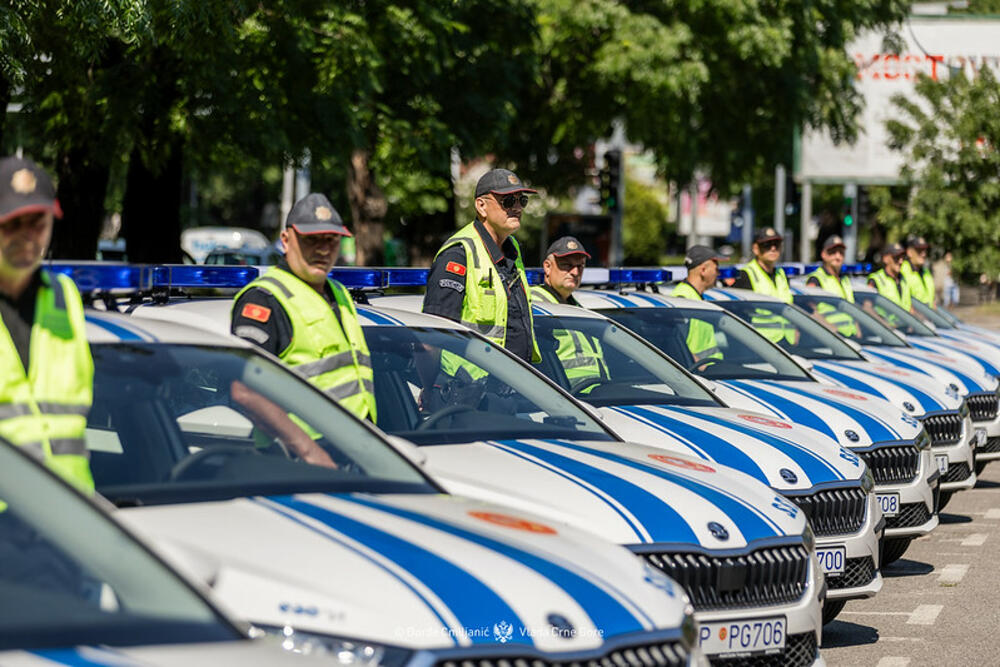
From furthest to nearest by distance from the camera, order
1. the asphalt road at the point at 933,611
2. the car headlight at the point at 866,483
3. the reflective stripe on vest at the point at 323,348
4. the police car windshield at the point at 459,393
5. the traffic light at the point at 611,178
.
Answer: the traffic light at the point at 611,178, the car headlight at the point at 866,483, the asphalt road at the point at 933,611, the police car windshield at the point at 459,393, the reflective stripe on vest at the point at 323,348

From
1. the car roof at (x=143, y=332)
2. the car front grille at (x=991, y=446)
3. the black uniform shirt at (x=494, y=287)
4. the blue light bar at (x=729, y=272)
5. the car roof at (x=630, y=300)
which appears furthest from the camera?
the blue light bar at (x=729, y=272)

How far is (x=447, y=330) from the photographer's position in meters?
7.09

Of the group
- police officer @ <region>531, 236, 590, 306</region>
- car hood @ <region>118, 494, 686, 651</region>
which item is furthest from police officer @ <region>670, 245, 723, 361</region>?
car hood @ <region>118, 494, 686, 651</region>

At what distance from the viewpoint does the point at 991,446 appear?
1380 cm

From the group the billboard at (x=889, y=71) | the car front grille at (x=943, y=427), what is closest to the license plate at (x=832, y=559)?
the car front grille at (x=943, y=427)

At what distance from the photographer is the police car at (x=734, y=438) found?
7613 millimetres

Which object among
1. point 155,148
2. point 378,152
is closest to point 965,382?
point 155,148

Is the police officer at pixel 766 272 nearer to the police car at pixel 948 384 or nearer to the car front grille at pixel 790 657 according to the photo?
the police car at pixel 948 384

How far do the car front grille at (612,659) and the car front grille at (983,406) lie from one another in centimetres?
963

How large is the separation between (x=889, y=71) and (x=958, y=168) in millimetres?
7920

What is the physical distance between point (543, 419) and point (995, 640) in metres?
2.67

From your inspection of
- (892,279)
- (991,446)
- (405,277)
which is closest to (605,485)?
(405,277)

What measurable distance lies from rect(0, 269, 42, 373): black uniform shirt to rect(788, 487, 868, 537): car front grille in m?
3.97

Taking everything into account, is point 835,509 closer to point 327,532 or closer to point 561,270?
point 561,270
